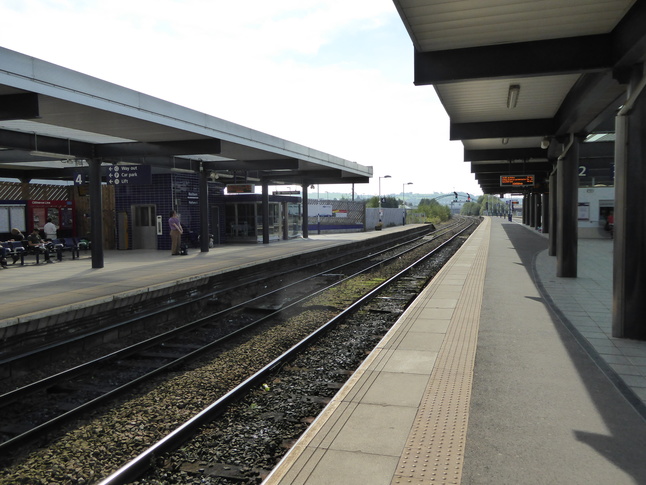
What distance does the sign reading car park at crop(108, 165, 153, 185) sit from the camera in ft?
55.9

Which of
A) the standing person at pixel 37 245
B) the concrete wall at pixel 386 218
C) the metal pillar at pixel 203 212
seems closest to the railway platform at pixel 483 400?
the standing person at pixel 37 245

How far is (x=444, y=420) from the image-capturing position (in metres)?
4.40

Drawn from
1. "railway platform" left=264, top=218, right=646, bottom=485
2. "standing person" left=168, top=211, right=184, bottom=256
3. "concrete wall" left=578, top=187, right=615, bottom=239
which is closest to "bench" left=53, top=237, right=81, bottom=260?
"standing person" left=168, top=211, right=184, bottom=256

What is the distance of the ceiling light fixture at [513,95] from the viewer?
33.1 feet

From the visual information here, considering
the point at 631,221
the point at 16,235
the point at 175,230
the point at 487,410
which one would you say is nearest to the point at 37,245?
the point at 16,235

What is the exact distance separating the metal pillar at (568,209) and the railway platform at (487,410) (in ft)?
15.3

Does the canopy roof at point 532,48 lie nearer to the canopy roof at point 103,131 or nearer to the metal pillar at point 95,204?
the canopy roof at point 103,131

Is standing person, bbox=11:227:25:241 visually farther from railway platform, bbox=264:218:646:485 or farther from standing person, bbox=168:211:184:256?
railway platform, bbox=264:218:646:485

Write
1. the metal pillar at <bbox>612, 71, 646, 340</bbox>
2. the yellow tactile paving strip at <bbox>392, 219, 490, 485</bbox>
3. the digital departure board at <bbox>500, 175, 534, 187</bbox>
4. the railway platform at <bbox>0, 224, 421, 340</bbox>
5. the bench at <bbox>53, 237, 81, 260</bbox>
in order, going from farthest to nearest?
the digital departure board at <bbox>500, 175, 534, 187</bbox>, the bench at <bbox>53, 237, 81, 260</bbox>, the railway platform at <bbox>0, 224, 421, 340</bbox>, the metal pillar at <bbox>612, 71, 646, 340</bbox>, the yellow tactile paving strip at <bbox>392, 219, 490, 485</bbox>

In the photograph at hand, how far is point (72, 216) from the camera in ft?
72.1

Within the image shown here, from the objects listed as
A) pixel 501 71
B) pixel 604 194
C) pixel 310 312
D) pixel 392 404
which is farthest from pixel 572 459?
pixel 604 194

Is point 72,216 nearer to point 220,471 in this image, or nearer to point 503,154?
point 503,154

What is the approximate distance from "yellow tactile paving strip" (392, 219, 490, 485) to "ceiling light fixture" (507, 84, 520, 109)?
16.4 ft

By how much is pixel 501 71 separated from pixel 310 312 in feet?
19.1
